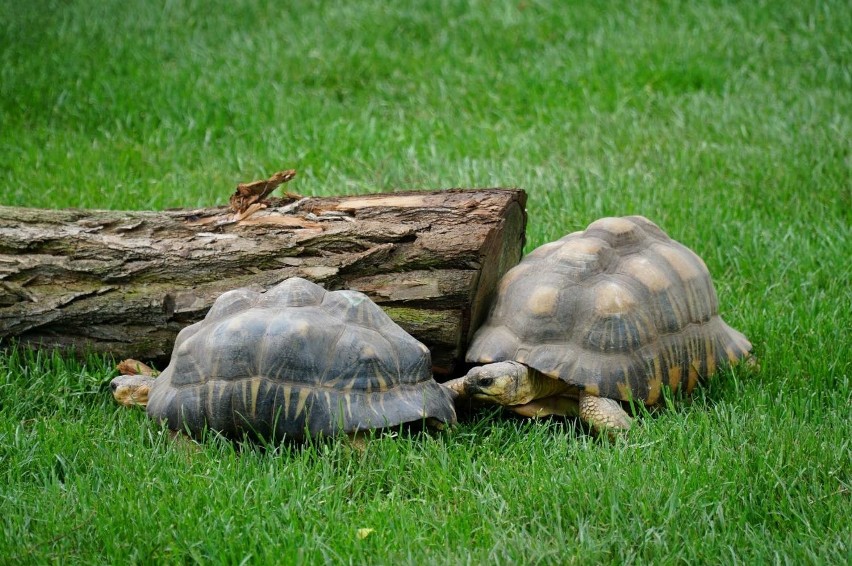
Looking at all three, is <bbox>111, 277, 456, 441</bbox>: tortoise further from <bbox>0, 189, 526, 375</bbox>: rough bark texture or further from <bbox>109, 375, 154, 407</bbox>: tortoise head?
<bbox>0, 189, 526, 375</bbox>: rough bark texture

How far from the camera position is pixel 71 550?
317 cm

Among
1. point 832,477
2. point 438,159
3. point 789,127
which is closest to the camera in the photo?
point 832,477

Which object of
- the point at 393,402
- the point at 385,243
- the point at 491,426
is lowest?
the point at 491,426

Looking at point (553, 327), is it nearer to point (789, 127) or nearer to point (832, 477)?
point (832, 477)

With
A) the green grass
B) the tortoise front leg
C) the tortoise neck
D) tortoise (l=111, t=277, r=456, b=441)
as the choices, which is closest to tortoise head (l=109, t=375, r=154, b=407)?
the green grass

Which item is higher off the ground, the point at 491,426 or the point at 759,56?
the point at 759,56

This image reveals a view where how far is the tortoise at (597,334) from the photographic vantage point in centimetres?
410

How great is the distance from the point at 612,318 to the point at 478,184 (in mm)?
2837

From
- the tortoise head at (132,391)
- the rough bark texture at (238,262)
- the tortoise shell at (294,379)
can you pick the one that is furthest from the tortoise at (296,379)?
the rough bark texture at (238,262)

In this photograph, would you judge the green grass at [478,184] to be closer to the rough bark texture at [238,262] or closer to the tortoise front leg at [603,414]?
the tortoise front leg at [603,414]

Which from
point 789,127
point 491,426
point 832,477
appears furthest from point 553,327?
point 789,127

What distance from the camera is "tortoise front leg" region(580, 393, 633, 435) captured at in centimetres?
399

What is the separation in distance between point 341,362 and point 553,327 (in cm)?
100

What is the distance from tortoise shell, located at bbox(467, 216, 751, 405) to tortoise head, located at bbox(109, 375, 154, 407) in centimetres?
149
